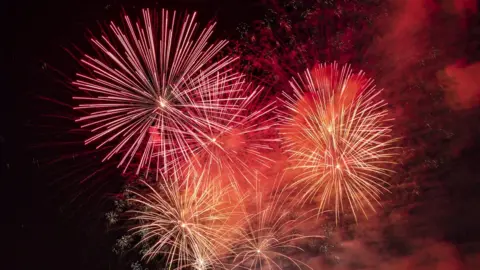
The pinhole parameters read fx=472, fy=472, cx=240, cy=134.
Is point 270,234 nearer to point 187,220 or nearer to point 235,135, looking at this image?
point 187,220

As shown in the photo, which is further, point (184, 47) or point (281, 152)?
point (281, 152)

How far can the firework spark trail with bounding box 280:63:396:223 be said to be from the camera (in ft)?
10.5

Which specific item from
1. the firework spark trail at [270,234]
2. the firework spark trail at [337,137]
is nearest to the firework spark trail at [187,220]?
the firework spark trail at [270,234]

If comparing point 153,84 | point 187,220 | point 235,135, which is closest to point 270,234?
point 187,220

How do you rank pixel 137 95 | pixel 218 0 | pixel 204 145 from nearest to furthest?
1. pixel 137 95
2. pixel 204 145
3. pixel 218 0

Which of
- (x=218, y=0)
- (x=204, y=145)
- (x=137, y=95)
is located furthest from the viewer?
(x=218, y=0)

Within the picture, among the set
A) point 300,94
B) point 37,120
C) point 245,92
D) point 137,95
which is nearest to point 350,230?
point 300,94

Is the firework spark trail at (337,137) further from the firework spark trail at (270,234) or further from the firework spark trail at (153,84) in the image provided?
the firework spark trail at (153,84)

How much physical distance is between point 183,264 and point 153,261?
10.8 inches

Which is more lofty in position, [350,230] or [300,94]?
[300,94]

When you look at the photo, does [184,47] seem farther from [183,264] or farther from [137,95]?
[183,264]

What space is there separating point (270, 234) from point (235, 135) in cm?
77

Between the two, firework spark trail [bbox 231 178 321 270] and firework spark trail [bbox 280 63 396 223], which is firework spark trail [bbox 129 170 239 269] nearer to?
firework spark trail [bbox 231 178 321 270]

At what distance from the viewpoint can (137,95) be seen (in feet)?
9.48
